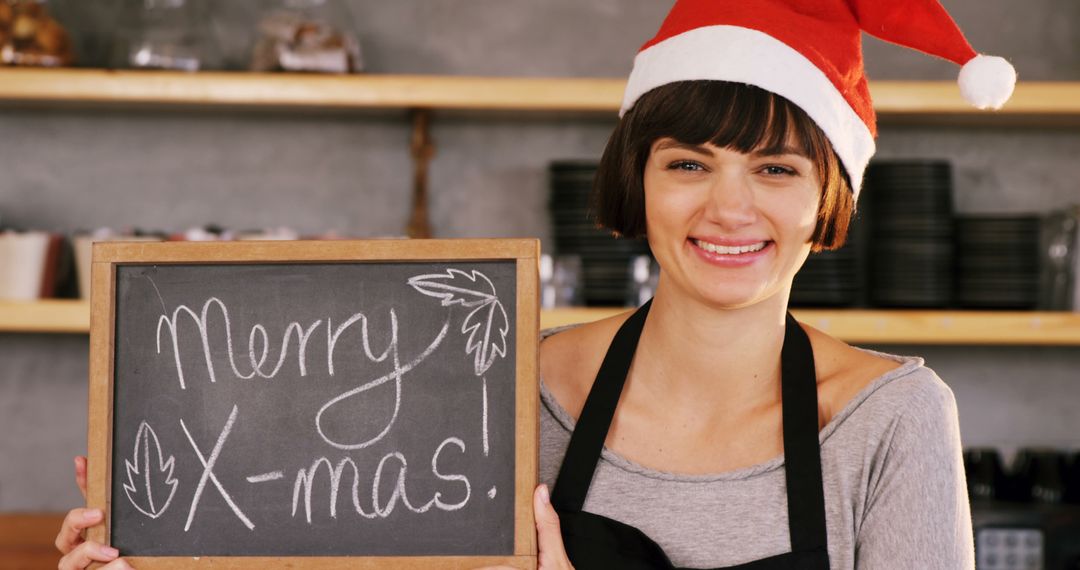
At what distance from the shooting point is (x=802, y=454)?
1253 millimetres

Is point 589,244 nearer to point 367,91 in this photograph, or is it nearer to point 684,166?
point 367,91

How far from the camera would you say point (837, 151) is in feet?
4.13

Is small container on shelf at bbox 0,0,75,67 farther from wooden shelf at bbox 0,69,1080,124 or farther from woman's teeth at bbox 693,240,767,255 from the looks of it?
woman's teeth at bbox 693,240,767,255

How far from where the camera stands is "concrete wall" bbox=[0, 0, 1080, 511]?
8.89 feet

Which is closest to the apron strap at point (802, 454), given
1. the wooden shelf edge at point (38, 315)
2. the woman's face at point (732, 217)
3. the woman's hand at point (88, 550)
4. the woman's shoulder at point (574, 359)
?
the woman's face at point (732, 217)

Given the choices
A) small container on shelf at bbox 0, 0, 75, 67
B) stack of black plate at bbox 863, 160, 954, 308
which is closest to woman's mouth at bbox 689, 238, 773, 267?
stack of black plate at bbox 863, 160, 954, 308

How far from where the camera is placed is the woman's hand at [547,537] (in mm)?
1125

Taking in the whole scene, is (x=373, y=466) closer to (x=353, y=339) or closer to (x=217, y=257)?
(x=353, y=339)

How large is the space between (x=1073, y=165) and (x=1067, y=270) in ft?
1.45

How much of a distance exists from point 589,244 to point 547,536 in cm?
134

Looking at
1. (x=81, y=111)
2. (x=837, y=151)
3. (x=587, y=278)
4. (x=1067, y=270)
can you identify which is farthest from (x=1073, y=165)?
(x=81, y=111)

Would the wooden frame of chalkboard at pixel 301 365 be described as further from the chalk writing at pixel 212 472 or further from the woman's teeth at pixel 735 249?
the woman's teeth at pixel 735 249

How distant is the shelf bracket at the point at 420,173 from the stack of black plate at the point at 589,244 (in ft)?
1.14

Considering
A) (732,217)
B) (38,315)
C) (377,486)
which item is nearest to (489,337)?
(377,486)
